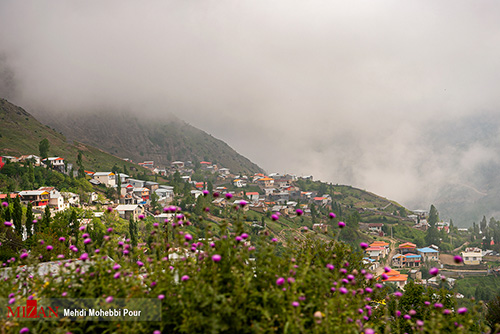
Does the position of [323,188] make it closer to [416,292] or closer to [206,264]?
[416,292]

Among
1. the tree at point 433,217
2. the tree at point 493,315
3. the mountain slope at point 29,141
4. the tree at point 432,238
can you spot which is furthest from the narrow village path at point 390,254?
the mountain slope at point 29,141

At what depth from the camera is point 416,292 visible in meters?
11.6

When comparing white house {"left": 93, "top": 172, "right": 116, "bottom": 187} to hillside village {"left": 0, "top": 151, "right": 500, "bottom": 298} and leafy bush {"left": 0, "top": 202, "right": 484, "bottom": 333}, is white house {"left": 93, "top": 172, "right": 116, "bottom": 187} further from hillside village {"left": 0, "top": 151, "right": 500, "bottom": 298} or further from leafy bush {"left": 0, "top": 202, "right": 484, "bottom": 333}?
leafy bush {"left": 0, "top": 202, "right": 484, "bottom": 333}

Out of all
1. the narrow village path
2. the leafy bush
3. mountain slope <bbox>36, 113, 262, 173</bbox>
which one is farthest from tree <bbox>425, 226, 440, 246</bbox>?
mountain slope <bbox>36, 113, 262, 173</bbox>

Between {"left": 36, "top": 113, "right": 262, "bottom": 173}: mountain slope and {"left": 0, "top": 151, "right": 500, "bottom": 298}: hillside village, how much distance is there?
163ft

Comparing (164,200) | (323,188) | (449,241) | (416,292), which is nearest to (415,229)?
(449,241)

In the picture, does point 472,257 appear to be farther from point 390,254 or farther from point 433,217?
point 433,217

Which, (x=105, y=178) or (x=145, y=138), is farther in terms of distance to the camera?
(x=145, y=138)

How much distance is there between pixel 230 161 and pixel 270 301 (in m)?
151

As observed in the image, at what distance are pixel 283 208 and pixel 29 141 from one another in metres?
48.3

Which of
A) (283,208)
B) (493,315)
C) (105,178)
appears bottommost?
(493,315)

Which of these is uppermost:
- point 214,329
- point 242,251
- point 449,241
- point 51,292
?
point 242,251

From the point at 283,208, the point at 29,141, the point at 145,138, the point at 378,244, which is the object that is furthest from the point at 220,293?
the point at 145,138

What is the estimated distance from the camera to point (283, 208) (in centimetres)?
6831
